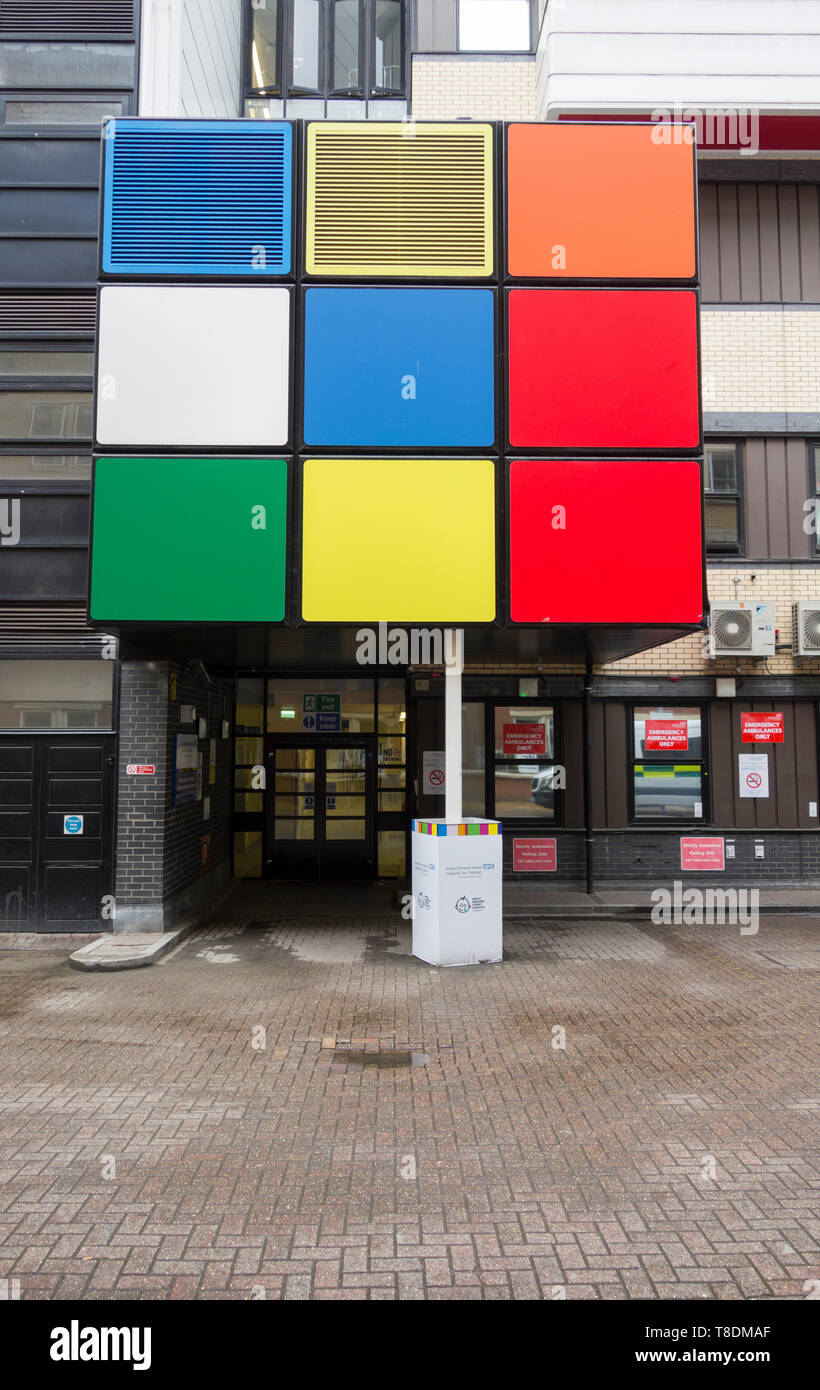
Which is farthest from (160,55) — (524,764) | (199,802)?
(524,764)

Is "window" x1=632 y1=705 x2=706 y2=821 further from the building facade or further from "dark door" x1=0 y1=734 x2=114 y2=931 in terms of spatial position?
"dark door" x1=0 y1=734 x2=114 y2=931

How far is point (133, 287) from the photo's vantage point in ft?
30.2

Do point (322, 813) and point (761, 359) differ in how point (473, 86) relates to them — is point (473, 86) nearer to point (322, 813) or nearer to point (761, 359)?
point (761, 359)

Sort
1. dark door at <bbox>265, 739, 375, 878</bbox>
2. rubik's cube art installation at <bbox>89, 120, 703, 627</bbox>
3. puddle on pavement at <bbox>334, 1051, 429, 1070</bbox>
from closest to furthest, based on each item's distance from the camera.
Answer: puddle on pavement at <bbox>334, 1051, 429, 1070</bbox>, rubik's cube art installation at <bbox>89, 120, 703, 627</bbox>, dark door at <bbox>265, 739, 375, 878</bbox>

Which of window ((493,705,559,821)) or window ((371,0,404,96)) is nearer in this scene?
window ((493,705,559,821))

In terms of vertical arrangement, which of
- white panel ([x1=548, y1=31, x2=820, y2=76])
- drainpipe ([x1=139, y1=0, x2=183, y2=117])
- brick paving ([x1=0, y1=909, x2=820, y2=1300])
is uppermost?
white panel ([x1=548, y1=31, x2=820, y2=76])

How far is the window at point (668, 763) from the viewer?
525 inches

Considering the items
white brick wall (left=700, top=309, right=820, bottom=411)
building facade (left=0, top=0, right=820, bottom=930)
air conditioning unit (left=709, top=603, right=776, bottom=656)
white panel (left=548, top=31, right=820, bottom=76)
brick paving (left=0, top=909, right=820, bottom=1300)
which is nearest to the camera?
brick paving (left=0, top=909, right=820, bottom=1300)

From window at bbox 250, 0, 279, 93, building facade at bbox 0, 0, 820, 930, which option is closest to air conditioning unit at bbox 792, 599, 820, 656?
building facade at bbox 0, 0, 820, 930

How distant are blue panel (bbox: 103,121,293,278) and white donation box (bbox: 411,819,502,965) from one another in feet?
20.0

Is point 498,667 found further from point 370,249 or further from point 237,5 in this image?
point 237,5

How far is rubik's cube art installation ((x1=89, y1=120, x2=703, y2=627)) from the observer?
9023mm

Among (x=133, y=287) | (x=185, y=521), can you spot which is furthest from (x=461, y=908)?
(x=133, y=287)

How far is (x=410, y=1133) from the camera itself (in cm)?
508
